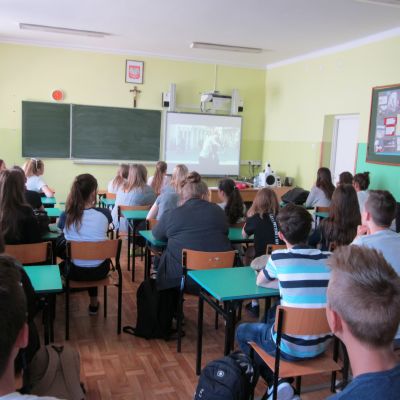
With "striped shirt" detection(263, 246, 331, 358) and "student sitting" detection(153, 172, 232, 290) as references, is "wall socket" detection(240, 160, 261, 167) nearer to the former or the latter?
"student sitting" detection(153, 172, 232, 290)

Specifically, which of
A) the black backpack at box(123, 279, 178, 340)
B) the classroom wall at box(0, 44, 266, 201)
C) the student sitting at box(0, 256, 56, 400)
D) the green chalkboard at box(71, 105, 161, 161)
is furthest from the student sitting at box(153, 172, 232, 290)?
the classroom wall at box(0, 44, 266, 201)

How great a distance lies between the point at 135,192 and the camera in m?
5.35

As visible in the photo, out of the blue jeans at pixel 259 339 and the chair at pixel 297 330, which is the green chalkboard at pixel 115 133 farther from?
the chair at pixel 297 330

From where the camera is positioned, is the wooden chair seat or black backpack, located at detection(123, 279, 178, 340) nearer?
the wooden chair seat

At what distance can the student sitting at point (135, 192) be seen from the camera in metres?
5.35

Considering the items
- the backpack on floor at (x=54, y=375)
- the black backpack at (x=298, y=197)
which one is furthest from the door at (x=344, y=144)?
the backpack on floor at (x=54, y=375)

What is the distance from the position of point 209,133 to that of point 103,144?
2100mm

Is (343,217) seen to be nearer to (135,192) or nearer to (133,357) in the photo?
(133,357)

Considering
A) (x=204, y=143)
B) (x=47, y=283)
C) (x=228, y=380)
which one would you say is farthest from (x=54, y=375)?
(x=204, y=143)

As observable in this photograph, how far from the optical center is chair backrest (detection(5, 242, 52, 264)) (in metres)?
3.01

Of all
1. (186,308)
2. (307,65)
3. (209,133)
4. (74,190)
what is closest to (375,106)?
(307,65)

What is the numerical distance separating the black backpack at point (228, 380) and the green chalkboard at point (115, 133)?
22.0ft

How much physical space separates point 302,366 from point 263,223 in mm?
1737

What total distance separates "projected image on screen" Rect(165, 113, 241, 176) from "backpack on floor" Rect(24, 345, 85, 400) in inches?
272
